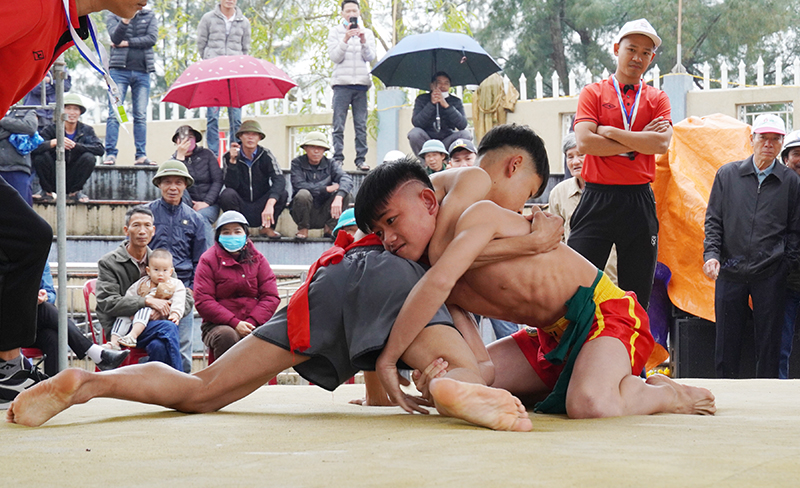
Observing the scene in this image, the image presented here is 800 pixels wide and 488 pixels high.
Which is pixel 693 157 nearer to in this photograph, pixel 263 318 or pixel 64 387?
pixel 263 318

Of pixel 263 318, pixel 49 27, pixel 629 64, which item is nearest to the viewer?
pixel 49 27

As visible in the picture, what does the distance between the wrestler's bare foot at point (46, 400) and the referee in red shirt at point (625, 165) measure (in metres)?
2.58

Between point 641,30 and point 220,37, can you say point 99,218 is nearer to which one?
point 220,37

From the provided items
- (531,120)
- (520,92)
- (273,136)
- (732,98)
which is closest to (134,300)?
(531,120)

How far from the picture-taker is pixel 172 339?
5.73 meters

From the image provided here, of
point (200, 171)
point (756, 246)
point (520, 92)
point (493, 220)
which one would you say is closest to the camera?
point (493, 220)

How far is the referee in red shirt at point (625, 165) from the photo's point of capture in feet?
13.8

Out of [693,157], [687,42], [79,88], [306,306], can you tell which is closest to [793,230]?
[693,157]

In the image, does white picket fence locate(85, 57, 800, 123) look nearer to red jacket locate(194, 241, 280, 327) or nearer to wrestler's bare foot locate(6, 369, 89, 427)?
red jacket locate(194, 241, 280, 327)

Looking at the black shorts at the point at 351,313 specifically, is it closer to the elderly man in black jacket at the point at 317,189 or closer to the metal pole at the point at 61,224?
the metal pole at the point at 61,224

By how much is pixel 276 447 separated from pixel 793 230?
175 inches

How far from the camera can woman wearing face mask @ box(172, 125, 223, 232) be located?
839cm

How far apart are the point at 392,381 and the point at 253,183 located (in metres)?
6.35

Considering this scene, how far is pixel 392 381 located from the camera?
8.44ft
